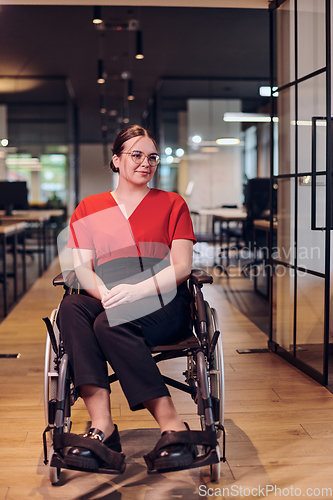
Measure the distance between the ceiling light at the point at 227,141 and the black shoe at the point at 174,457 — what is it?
25.8ft

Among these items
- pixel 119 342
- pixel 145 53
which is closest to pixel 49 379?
pixel 119 342

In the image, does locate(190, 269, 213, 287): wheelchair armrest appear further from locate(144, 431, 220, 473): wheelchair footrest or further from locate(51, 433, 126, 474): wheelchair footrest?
locate(51, 433, 126, 474): wheelchair footrest

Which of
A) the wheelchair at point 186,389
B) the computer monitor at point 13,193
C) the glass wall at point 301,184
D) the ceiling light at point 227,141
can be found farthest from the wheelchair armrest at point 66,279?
the ceiling light at point 227,141

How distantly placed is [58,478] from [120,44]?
21.5ft

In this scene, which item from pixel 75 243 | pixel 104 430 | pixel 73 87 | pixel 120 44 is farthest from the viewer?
pixel 73 87

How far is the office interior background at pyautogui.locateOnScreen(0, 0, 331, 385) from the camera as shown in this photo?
266 cm

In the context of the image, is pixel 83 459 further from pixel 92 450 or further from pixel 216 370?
pixel 216 370

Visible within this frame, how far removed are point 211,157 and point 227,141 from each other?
1.34 feet

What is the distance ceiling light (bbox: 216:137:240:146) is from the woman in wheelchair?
278 inches

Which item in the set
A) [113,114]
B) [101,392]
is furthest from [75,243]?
[113,114]

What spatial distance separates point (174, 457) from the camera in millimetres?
1353

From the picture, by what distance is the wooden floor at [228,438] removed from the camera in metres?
1.54

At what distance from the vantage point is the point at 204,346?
163 centimetres

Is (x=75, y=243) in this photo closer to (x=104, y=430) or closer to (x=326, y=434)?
(x=104, y=430)
